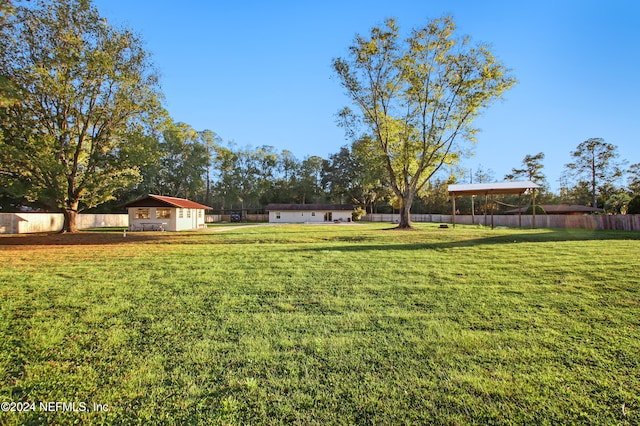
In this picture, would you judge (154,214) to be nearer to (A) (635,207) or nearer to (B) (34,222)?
(B) (34,222)

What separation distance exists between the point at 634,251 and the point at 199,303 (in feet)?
37.8

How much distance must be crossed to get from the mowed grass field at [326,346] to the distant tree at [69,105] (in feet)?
52.2

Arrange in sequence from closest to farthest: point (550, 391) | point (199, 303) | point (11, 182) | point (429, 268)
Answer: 1. point (550, 391)
2. point (199, 303)
3. point (429, 268)
4. point (11, 182)

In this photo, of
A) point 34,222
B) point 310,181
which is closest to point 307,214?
point 310,181

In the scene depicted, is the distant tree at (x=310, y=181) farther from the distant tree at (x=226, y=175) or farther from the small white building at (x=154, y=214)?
the small white building at (x=154, y=214)

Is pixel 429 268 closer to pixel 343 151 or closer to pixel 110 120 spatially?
pixel 110 120

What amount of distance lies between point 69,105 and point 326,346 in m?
23.8

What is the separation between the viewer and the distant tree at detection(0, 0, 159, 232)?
59.2ft

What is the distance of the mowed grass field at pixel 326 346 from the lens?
2699mm

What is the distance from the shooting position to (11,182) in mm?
18703

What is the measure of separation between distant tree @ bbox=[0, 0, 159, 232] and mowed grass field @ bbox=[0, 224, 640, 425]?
15911 millimetres

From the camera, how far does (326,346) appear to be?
3742 mm

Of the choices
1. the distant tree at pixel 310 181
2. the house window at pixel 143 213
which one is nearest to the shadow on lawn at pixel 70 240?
the house window at pixel 143 213

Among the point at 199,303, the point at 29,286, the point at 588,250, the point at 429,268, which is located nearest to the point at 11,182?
the point at 29,286
